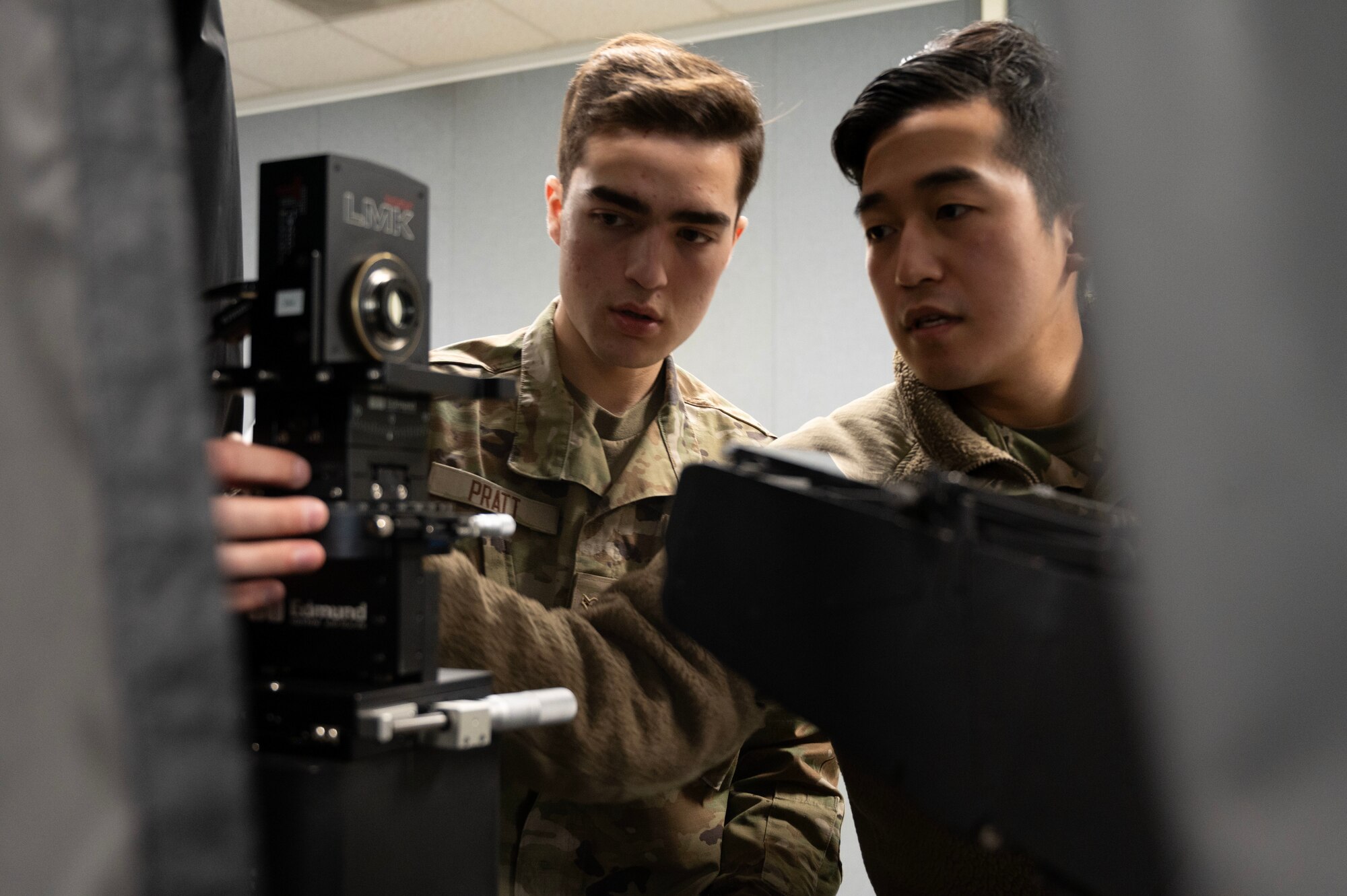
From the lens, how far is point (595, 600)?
129 centimetres

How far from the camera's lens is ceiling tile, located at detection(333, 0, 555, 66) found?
135 inches

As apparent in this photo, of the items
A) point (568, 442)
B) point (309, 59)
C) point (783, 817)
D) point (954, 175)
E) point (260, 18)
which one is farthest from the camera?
point (309, 59)

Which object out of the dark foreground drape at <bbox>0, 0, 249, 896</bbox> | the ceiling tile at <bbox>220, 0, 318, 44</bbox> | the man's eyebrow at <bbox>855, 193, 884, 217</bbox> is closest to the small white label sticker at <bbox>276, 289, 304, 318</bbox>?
the dark foreground drape at <bbox>0, 0, 249, 896</bbox>

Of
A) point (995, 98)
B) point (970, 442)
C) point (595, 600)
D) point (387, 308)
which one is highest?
point (995, 98)

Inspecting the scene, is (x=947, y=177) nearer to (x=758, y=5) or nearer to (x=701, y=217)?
(x=701, y=217)

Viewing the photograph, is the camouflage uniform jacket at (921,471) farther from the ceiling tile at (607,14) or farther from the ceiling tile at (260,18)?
the ceiling tile at (260,18)

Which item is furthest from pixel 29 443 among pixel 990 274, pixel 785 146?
pixel 785 146

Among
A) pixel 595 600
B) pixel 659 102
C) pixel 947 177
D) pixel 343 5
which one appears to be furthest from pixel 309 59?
pixel 947 177

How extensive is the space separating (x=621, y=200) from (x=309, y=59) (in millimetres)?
2938

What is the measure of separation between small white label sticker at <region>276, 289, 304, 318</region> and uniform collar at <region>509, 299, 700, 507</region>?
0.73m

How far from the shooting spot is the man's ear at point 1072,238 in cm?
120

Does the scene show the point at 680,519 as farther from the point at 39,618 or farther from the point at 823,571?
the point at 39,618

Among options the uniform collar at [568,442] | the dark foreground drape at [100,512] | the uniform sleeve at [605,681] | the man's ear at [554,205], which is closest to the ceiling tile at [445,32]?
the man's ear at [554,205]

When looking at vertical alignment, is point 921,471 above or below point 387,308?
below
